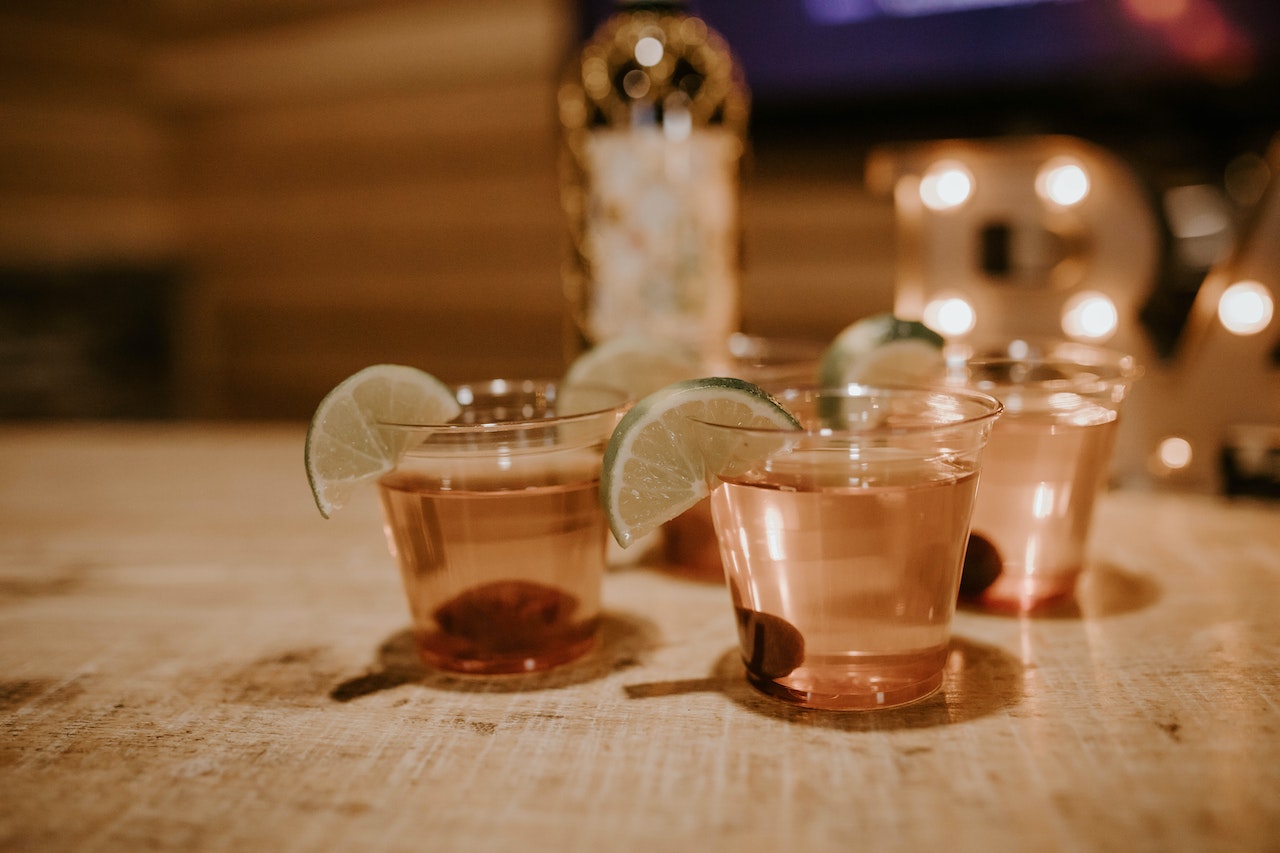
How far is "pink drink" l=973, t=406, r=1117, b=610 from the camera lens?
73 centimetres

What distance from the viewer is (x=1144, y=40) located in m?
1.46

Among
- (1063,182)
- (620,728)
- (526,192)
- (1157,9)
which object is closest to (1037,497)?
(620,728)

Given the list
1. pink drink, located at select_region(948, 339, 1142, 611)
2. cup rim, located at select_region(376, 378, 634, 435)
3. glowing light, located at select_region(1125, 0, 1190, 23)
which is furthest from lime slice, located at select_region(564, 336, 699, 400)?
glowing light, located at select_region(1125, 0, 1190, 23)

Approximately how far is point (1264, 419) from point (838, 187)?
992 mm

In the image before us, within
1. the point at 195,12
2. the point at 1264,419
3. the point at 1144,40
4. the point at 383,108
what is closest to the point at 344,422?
the point at 1264,419

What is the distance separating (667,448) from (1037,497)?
303 millimetres

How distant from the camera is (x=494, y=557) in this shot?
0.67m

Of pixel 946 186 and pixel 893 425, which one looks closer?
pixel 893 425

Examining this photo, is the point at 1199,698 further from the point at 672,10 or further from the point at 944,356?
the point at 672,10

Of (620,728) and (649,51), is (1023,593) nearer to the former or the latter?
(620,728)

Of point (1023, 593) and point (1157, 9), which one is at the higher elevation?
point (1157, 9)

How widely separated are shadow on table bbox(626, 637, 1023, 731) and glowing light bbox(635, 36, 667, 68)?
79 cm

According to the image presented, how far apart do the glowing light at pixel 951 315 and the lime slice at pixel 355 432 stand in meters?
0.79

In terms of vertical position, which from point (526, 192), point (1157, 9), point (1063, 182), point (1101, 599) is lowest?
point (1101, 599)
